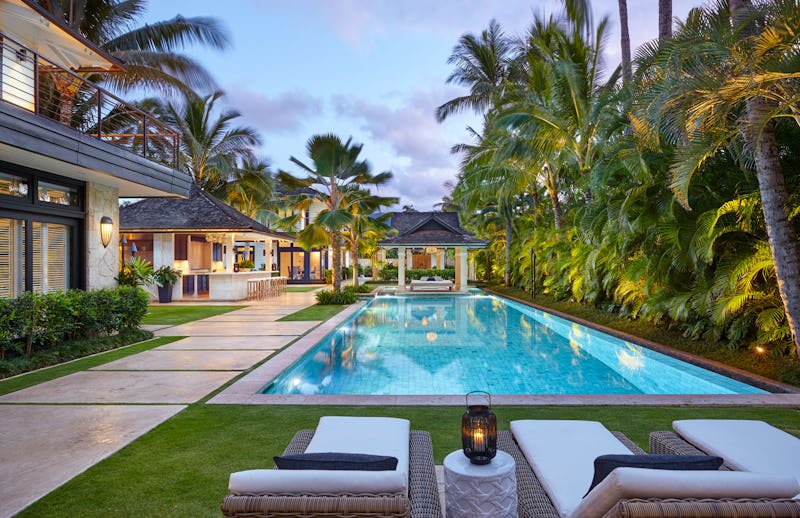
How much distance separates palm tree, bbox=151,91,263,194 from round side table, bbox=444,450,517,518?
865 inches

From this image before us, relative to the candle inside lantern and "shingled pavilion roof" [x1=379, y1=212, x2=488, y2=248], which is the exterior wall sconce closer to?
the candle inside lantern

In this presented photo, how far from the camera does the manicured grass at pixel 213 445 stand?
2.94 metres

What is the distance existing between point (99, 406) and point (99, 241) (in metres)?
5.51

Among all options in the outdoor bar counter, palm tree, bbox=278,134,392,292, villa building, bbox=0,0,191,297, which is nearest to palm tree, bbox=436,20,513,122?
palm tree, bbox=278,134,392,292

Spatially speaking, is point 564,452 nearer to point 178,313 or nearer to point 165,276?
point 178,313

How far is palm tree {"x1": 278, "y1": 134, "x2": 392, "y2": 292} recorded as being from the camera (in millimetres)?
14820

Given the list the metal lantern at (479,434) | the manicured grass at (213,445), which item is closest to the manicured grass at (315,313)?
the manicured grass at (213,445)

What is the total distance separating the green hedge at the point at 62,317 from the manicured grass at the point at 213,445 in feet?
11.3

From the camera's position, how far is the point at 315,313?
1382 centimetres

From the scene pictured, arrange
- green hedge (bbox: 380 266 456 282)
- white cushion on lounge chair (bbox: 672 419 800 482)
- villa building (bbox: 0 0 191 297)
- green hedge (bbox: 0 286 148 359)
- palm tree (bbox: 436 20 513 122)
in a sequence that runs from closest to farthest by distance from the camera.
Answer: white cushion on lounge chair (bbox: 672 419 800 482) < green hedge (bbox: 0 286 148 359) < villa building (bbox: 0 0 191 297) < palm tree (bbox: 436 20 513 122) < green hedge (bbox: 380 266 456 282)

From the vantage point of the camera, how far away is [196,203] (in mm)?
18578

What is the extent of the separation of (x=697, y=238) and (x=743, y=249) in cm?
92

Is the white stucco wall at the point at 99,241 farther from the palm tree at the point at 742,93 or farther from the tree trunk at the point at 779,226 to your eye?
the tree trunk at the point at 779,226

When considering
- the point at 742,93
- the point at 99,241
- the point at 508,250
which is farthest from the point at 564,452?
the point at 508,250
